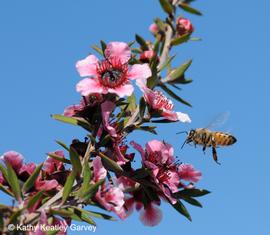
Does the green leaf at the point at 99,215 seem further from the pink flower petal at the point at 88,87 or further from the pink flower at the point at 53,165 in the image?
the pink flower petal at the point at 88,87

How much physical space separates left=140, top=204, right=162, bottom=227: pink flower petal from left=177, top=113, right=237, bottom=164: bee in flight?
110cm

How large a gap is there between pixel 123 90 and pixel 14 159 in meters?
0.78

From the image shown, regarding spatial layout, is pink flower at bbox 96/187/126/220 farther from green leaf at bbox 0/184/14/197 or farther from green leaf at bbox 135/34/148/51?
green leaf at bbox 135/34/148/51

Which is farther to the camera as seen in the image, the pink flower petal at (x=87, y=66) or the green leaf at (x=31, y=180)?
the pink flower petal at (x=87, y=66)

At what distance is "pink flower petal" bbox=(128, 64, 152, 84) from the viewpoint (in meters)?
3.18

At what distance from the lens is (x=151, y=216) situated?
3645mm

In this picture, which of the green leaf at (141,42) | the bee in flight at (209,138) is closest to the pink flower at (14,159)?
the green leaf at (141,42)

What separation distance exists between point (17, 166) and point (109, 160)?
572mm

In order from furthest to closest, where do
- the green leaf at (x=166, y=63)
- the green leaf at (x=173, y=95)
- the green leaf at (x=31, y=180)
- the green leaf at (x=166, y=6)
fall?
the green leaf at (x=166, y=6) → the green leaf at (x=173, y=95) → the green leaf at (x=166, y=63) → the green leaf at (x=31, y=180)

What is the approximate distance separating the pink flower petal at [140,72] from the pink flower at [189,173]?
0.73m

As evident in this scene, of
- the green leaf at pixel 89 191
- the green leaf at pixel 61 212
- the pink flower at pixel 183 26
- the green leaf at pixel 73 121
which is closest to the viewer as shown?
the green leaf at pixel 61 212

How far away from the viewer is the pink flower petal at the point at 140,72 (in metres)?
3.18

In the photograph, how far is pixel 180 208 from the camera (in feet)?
11.1

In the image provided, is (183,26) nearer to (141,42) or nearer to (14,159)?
(141,42)
